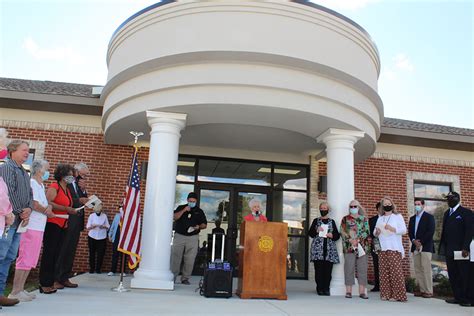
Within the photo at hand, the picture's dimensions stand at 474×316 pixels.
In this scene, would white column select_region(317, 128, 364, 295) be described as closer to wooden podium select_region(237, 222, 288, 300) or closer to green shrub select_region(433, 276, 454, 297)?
wooden podium select_region(237, 222, 288, 300)

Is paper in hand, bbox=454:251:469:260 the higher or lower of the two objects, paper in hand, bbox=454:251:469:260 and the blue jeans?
the higher

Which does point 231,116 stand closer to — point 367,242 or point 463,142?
point 367,242

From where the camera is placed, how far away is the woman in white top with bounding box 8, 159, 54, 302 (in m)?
5.36

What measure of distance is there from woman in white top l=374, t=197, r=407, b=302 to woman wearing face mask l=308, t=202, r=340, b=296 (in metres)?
0.83

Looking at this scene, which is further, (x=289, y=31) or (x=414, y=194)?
(x=414, y=194)

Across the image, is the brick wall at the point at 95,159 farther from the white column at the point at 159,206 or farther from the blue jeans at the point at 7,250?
the blue jeans at the point at 7,250

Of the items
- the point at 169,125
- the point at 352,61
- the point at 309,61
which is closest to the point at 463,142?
the point at 352,61

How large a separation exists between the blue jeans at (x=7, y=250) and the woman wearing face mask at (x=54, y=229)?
94 cm

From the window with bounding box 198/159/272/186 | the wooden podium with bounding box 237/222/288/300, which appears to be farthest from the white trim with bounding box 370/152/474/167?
the wooden podium with bounding box 237/222/288/300

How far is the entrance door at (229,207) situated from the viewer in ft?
36.1

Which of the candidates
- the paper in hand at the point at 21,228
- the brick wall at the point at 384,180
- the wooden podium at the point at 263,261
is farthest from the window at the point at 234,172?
the paper in hand at the point at 21,228

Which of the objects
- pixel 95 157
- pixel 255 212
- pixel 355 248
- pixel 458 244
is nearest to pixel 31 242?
pixel 255 212

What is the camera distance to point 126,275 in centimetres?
995

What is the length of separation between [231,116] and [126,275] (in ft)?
15.8
